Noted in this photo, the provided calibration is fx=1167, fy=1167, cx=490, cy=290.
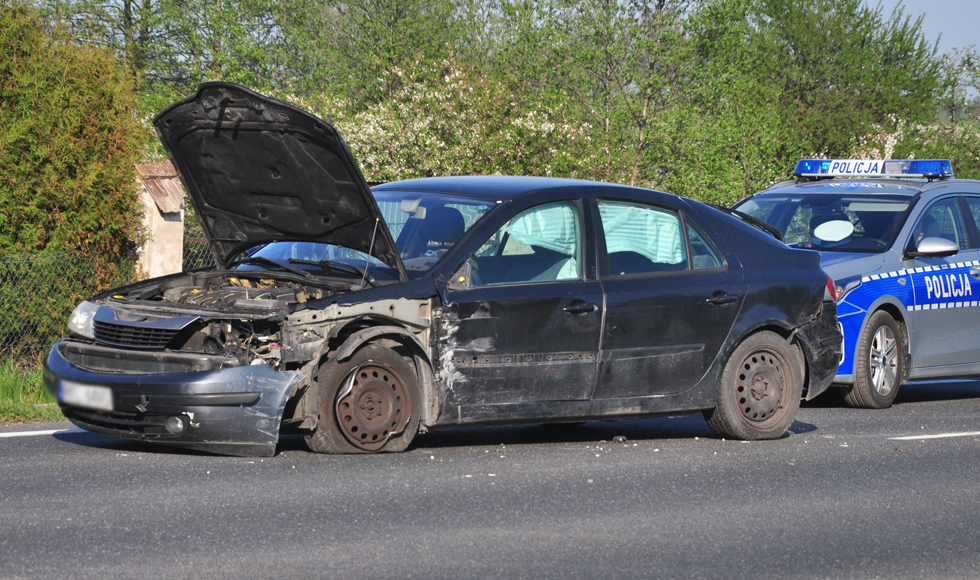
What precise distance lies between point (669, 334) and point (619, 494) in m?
1.57

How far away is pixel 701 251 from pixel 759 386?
0.97 metres

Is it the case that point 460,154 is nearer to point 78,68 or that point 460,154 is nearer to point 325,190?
point 78,68

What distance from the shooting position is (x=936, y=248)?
32.0 ft

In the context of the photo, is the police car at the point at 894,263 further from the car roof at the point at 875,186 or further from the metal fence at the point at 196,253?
the metal fence at the point at 196,253

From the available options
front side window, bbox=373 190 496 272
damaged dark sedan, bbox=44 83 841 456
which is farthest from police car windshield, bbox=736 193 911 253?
front side window, bbox=373 190 496 272

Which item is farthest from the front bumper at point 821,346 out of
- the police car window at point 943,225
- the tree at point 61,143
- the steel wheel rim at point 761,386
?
the tree at point 61,143

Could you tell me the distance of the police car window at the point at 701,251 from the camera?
7.49m

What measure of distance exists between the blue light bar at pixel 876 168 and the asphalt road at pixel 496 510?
4.18m

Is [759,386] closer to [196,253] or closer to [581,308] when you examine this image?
[581,308]

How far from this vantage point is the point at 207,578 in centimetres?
420

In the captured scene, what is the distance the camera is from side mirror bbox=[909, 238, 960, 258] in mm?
9773

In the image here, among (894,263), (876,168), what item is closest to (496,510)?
(894,263)

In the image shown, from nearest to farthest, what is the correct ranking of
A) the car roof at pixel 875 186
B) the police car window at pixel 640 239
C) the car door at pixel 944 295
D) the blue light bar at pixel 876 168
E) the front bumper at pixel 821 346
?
1. the police car window at pixel 640 239
2. the front bumper at pixel 821 346
3. the car door at pixel 944 295
4. the car roof at pixel 875 186
5. the blue light bar at pixel 876 168

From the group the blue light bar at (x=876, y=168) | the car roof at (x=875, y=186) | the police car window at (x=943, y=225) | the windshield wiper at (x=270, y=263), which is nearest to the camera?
the windshield wiper at (x=270, y=263)
